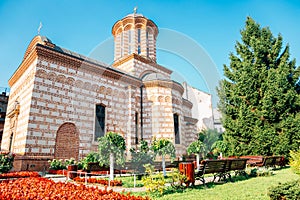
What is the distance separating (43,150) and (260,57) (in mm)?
15413

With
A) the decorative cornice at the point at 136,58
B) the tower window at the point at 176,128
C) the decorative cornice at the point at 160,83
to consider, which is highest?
the decorative cornice at the point at 136,58

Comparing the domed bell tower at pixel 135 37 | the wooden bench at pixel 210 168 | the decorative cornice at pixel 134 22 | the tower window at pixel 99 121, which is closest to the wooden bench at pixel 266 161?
the wooden bench at pixel 210 168

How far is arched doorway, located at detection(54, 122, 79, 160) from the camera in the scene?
12.3 m

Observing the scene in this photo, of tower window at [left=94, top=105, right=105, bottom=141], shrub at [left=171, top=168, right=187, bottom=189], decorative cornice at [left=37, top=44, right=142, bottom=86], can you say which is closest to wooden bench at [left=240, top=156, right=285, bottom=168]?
shrub at [left=171, top=168, right=187, bottom=189]

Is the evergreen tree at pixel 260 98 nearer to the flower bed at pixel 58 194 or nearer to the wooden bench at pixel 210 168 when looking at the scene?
the wooden bench at pixel 210 168

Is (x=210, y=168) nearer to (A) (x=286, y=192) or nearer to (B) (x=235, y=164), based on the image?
(B) (x=235, y=164)

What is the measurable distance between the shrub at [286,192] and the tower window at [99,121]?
38.5 feet

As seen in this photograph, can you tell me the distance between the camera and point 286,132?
41.7 feet

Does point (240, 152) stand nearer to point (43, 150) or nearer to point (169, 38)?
point (169, 38)

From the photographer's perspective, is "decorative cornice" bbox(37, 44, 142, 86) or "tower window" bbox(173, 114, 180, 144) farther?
"tower window" bbox(173, 114, 180, 144)

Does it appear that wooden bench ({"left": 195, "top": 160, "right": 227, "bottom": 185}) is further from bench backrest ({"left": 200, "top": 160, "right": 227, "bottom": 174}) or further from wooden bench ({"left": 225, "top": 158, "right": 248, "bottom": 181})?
wooden bench ({"left": 225, "top": 158, "right": 248, "bottom": 181})

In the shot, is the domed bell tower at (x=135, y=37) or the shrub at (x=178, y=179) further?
the domed bell tower at (x=135, y=37)

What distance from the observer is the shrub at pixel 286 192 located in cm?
394

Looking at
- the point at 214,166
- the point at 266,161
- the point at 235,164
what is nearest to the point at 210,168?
the point at 214,166
